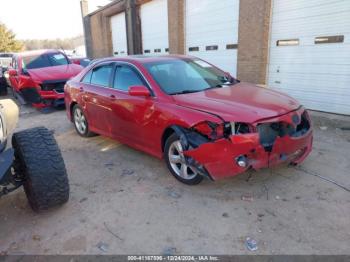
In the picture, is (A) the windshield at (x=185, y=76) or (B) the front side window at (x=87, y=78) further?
(B) the front side window at (x=87, y=78)

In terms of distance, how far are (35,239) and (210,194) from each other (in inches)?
77.3

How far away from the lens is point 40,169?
10.1 ft

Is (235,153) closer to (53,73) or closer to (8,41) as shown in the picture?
(53,73)

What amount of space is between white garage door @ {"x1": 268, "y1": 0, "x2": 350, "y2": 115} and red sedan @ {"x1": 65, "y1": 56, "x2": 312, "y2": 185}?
3.86 m

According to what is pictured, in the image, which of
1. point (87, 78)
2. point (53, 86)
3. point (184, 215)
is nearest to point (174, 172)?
point (184, 215)

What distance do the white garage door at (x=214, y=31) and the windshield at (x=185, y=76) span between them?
555 cm

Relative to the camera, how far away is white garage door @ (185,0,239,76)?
1010cm

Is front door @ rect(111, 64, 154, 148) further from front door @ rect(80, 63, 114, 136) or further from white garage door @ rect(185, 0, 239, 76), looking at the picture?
white garage door @ rect(185, 0, 239, 76)

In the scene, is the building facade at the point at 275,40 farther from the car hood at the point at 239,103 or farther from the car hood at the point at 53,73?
the car hood at the point at 53,73

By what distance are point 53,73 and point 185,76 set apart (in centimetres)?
605

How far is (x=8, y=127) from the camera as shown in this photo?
10.1 ft

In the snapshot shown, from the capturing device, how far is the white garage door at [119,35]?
59.0 ft

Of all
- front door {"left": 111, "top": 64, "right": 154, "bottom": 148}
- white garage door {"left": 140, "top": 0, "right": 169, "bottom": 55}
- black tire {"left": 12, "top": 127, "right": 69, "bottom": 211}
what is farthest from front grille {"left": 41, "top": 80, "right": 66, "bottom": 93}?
black tire {"left": 12, "top": 127, "right": 69, "bottom": 211}

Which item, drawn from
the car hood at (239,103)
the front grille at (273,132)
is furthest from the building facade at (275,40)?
the front grille at (273,132)
